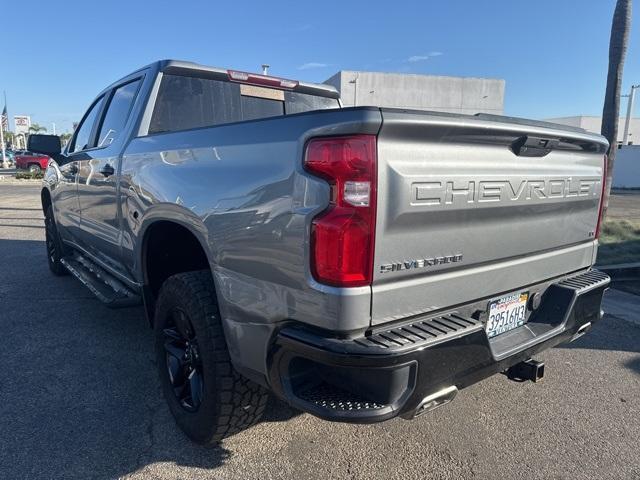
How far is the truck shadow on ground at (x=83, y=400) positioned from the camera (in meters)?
2.48

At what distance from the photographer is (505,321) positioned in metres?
2.45

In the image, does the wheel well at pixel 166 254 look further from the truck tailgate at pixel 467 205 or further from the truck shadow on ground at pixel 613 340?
the truck shadow on ground at pixel 613 340

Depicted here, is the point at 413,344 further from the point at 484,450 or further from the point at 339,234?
the point at 484,450

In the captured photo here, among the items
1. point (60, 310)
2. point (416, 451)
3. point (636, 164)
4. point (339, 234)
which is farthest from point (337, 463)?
point (636, 164)

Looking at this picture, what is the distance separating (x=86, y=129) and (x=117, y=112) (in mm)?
1277

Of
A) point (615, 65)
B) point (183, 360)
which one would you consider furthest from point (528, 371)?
point (615, 65)

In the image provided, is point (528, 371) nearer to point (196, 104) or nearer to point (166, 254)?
point (166, 254)

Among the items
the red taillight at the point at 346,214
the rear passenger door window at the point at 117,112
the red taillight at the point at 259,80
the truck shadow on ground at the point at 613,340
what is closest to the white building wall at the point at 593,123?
the truck shadow on ground at the point at 613,340

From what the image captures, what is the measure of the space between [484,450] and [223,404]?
1.46 m

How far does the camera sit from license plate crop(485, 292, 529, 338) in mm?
2354

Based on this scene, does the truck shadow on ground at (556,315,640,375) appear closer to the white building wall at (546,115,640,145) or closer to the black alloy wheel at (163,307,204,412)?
the black alloy wheel at (163,307,204,412)

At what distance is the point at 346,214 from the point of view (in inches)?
69.1

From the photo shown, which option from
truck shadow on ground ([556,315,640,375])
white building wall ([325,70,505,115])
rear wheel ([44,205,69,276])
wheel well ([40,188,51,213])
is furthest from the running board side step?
white building wall ([325,70,505,115])

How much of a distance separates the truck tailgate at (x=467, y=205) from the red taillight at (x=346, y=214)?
4 cm
